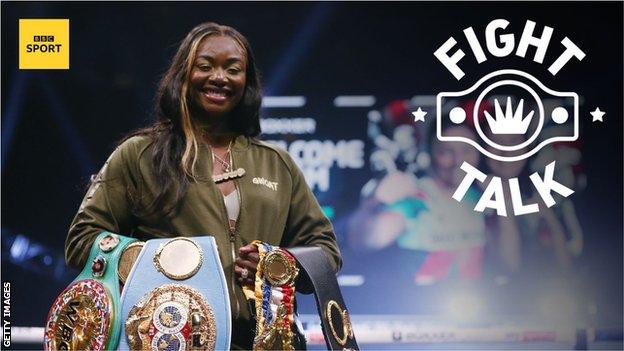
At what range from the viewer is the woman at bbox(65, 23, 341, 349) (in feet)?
8.79

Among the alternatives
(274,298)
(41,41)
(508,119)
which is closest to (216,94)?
(274,298)

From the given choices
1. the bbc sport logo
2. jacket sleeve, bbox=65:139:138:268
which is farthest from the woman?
the bbc sport logo

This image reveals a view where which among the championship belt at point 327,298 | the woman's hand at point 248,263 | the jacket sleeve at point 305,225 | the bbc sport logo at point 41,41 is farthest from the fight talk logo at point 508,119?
the woman's hand at point 248,263

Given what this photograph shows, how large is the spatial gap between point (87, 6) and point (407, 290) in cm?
→ 192

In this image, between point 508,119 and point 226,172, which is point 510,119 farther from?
point 226,172

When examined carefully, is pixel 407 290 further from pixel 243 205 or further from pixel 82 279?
pixel 82 279

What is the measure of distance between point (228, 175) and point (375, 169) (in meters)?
2.18

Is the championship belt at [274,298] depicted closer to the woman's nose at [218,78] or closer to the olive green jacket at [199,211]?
the olive green jacket at [199,211]

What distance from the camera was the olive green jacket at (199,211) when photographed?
266 centimetres

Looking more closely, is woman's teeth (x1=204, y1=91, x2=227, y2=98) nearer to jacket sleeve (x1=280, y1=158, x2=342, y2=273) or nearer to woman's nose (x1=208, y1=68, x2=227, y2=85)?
woman's nose (x1=208, y1=68, x2=227, y2=85)

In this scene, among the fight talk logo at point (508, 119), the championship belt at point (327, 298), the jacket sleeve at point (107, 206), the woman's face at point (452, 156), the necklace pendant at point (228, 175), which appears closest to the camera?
the championship belt at point (327, 298)

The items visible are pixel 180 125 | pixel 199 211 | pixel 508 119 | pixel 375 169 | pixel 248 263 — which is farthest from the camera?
pixel 375 169

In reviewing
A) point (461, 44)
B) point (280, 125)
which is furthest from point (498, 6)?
point (280, 125)

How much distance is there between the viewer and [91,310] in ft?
8.02
